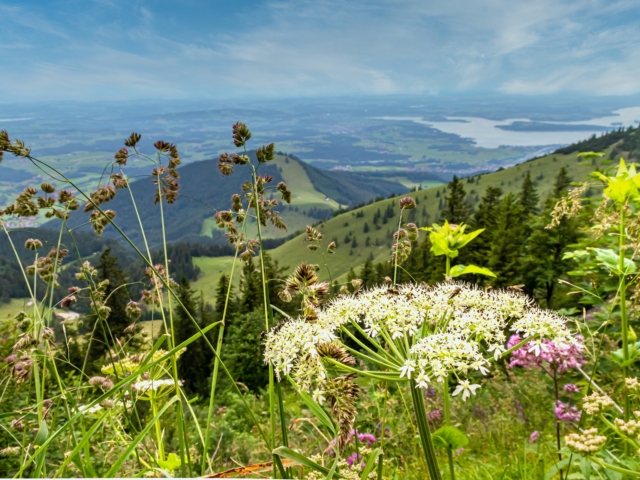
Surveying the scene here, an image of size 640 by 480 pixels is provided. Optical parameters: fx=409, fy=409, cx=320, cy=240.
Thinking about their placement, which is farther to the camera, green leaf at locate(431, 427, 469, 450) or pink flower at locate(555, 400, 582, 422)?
pink flower at locate(555, 400, 582, 422)

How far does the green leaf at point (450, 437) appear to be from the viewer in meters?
1.85

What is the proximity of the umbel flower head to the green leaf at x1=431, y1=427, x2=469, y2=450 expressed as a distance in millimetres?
237

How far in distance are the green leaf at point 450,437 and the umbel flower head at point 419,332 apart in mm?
237

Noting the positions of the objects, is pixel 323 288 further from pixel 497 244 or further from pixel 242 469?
pixel 497 244

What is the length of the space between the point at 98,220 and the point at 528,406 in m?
6.51

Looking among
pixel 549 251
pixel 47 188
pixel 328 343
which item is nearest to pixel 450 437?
pixel 328 343

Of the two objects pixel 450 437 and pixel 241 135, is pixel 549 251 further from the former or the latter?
pixel 241 135

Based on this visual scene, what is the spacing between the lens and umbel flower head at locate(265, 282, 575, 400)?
5.62 ft

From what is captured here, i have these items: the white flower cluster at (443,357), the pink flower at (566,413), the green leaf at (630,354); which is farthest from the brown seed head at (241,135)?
the pink flower at (566,413)

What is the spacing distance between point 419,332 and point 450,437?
488 mm

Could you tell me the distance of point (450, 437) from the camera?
1.88m

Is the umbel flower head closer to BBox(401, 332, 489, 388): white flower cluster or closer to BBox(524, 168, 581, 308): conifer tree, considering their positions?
BBox(401, 332, 489, 388): white flower cluster

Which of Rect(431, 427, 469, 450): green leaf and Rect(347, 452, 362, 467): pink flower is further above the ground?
Rect(431, 427, 469, 450): green leaf

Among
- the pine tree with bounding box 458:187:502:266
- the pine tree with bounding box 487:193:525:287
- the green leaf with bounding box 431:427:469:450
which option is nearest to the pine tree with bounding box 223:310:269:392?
the pine tree with bounding box 458:187:502:266
